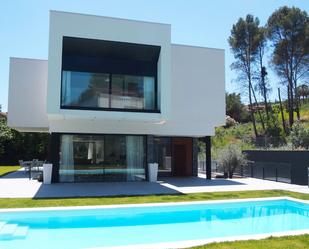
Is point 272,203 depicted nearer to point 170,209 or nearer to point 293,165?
point 170,209

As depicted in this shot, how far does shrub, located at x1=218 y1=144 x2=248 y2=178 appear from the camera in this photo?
23.2 meters

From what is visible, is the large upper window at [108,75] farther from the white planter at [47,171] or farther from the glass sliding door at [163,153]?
the glass sliding door at [163,153]

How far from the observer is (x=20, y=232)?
9.52 metres

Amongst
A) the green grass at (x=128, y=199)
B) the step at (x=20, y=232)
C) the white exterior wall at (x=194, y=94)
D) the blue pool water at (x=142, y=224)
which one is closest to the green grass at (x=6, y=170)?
the white exterior wall at (x=194, y=94)

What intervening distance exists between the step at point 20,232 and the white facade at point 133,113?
7.81 meters

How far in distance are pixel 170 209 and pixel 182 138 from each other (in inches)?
477

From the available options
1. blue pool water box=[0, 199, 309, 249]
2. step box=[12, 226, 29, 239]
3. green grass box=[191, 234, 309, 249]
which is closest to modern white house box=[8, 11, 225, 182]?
blue pool water box=[0, 199, 309, 249]

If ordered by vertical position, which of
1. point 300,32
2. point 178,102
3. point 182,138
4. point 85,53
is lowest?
point 182,138

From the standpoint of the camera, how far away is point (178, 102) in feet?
70.7

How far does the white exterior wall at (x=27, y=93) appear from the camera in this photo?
20969 mm

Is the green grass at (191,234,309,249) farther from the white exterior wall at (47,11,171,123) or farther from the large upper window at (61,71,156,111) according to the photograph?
the large upper window at (61,71,156,111)

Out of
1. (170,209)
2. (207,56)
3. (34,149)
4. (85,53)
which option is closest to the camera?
(170,209)

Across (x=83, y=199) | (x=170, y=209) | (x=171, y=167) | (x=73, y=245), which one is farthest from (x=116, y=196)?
(x=171, y=167)

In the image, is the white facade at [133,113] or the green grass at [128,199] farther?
the white facade at [133,113]
